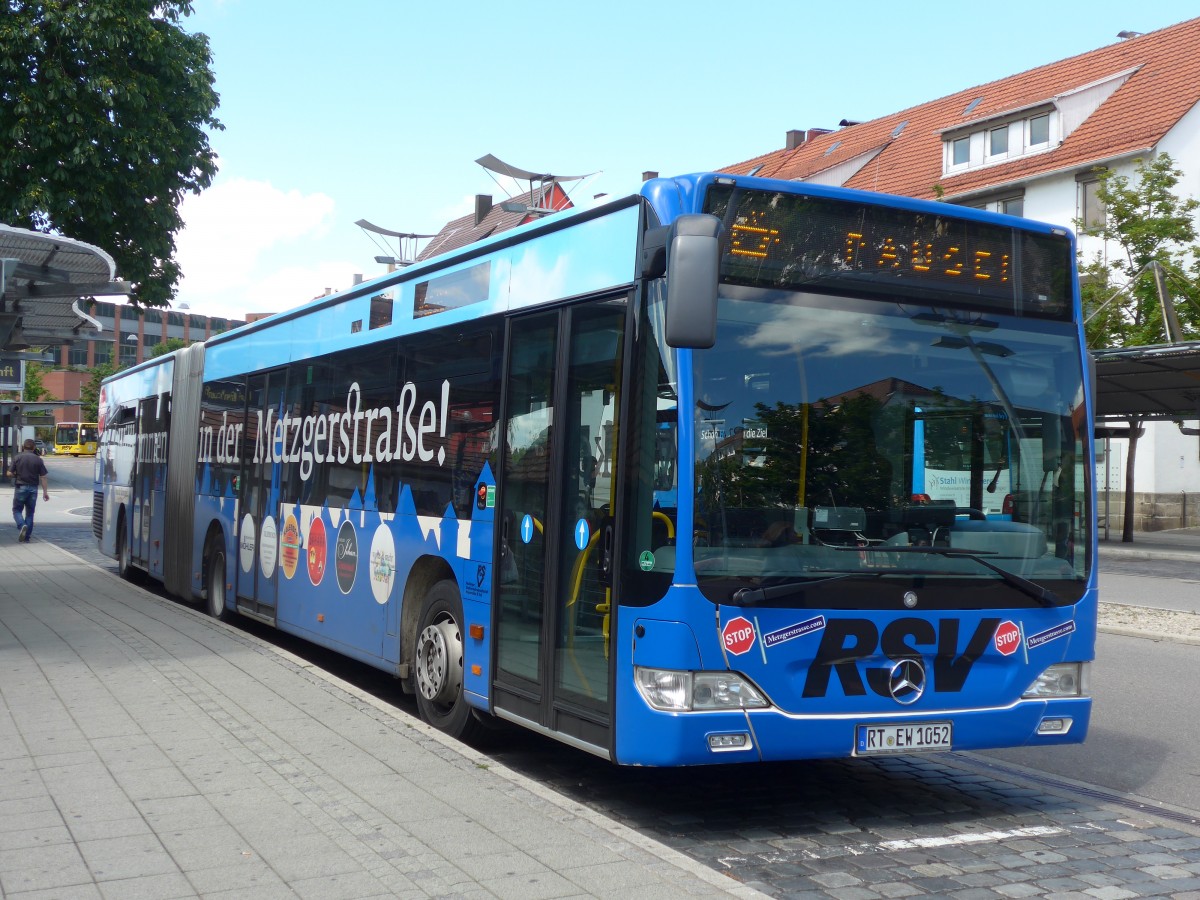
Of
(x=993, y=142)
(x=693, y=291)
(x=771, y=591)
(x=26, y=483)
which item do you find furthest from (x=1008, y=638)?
(x=993, y=142)

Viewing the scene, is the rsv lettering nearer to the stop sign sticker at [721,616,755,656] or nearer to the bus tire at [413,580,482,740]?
the stop sign sticker at [721,616,755,656]

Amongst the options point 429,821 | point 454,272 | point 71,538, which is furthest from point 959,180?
point 429,821

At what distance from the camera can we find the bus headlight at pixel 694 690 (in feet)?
18.6

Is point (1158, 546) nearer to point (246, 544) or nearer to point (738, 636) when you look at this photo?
point (246, 544)

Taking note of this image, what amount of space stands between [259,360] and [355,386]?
304 cm

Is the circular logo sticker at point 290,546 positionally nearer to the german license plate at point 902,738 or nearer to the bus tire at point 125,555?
the german license plate at point 902,738

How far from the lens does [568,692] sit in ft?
21.0

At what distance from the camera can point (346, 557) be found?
9773 millimetres

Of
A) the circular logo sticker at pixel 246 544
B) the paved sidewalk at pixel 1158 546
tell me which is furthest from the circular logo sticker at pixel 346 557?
the paved sidewalk at pixel 1158 546

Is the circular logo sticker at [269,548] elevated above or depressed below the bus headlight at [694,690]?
above

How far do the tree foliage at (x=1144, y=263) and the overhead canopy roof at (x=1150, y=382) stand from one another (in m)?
3.15

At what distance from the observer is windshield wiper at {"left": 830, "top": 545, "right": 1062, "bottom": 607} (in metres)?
6.01

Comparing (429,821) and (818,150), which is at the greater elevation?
(818,150)

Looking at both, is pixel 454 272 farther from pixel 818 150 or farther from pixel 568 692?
pixel 818 150
